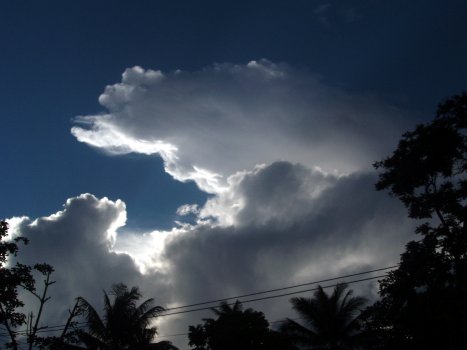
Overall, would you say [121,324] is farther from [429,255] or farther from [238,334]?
[429,255]

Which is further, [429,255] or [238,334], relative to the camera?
[238,334]

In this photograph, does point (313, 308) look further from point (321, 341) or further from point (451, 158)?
point (451, 158)

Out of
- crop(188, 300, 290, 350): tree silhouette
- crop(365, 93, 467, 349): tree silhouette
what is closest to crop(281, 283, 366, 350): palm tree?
crop(188, 300, 290, 350): tree silhouette

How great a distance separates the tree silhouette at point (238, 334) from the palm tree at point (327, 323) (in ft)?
12.7

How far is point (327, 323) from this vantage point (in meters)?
27.6

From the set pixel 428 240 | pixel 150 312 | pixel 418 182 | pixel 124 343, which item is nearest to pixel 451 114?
pixel 418 182

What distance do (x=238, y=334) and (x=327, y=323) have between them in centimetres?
812

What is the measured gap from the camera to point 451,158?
1784cm

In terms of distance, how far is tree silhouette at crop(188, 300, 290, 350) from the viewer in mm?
22641

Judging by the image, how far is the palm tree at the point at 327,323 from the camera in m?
27.4

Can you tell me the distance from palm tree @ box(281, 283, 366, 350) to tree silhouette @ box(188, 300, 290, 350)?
3.88m

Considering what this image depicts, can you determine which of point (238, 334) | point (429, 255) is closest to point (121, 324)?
point (238, 334)

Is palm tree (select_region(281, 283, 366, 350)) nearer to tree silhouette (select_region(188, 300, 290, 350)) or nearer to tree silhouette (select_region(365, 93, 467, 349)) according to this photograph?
tree silhouette (select_region(188, 300, 290, 350))

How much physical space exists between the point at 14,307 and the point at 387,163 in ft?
56.9
